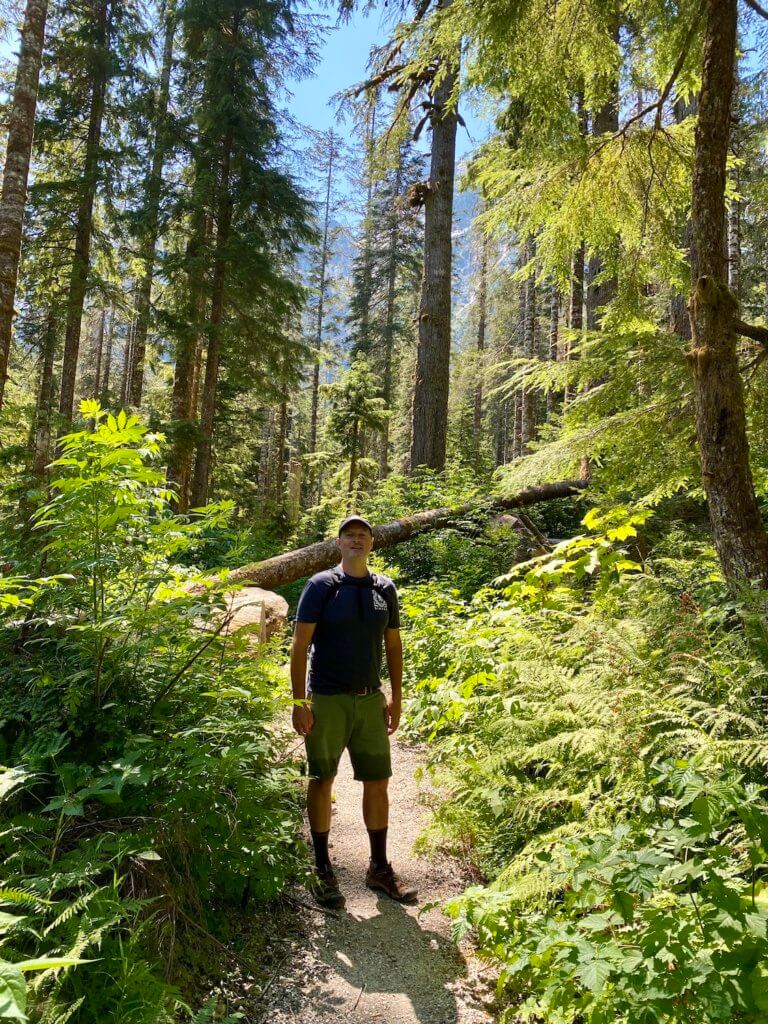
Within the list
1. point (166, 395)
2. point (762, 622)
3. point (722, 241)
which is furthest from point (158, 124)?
point (762, 622)

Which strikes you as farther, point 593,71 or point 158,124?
point 158,124

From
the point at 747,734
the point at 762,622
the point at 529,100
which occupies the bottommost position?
the point at 747,734

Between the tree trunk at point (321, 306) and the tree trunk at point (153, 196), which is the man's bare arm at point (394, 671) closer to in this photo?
the tree trunk at point (153, 196)

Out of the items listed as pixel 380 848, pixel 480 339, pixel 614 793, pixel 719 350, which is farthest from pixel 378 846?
pixel 480 339

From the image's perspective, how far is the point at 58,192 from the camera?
13.5 meters

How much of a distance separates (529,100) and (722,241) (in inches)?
85.5

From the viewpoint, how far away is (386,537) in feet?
34.5

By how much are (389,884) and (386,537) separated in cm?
712

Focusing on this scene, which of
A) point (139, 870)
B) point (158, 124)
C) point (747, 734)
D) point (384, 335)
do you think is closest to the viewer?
point (139, 870)

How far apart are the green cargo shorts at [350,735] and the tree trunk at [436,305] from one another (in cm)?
980

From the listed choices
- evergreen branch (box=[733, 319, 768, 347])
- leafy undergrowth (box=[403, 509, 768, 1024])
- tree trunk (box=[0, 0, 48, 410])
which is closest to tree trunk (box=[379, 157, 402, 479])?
tree trunk (box=[0, 0, 48, 410])

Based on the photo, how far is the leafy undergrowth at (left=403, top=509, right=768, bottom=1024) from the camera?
6.43 ft

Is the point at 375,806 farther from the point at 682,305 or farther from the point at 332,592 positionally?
the point at 682,305

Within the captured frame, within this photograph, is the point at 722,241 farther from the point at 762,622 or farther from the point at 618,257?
the point at 762,622
